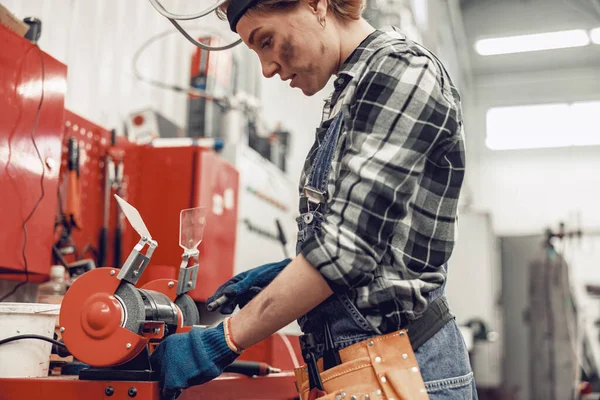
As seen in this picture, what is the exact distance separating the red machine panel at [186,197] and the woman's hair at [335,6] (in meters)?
1.42

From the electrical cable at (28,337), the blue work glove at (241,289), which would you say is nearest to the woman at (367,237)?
the blue work glove at (241,289)

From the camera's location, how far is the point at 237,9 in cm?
112

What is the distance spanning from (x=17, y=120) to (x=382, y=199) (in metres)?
1.16

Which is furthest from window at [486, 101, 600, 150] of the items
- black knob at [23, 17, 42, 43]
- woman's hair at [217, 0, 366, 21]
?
woman's hair at [217, 0, 366, 21]

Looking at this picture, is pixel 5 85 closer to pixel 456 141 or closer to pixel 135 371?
pixel 135 371

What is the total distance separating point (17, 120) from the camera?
1.69 metres

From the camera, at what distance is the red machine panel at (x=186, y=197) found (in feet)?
8.16

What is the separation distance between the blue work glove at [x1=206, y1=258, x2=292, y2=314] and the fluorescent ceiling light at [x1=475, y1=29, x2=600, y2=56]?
24.0ft

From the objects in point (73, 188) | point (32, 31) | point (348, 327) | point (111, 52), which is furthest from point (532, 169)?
point (348, 327)

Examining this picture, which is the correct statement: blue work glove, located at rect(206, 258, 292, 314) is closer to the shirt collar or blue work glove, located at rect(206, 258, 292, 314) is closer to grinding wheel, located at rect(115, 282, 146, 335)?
grinding wheel, located at rect(115, 282, 146, 335)

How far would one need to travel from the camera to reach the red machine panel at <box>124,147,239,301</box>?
2488 millimetres

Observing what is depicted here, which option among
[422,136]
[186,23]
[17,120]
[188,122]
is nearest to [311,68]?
[422,136]

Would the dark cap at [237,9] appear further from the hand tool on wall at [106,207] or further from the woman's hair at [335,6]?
the hand tool on wall at [106,207]

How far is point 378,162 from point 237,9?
0.40 metres
